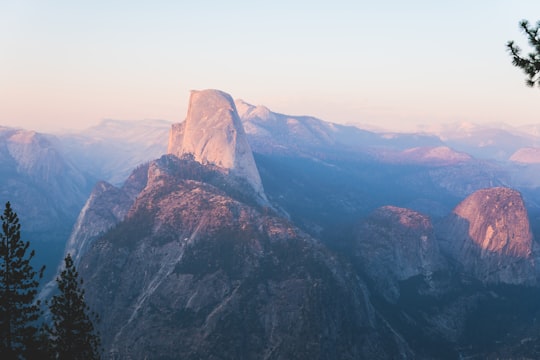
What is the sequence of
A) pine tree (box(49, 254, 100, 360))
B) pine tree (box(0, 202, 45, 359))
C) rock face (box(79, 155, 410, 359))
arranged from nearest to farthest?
pine tree (box(0, 202, 45, 359)) < pine tree (box(49, 254, 100, 360)) < rock face (box(79, 155, 410, 359))

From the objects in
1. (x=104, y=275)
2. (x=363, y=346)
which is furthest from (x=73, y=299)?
(x=104, y=275)

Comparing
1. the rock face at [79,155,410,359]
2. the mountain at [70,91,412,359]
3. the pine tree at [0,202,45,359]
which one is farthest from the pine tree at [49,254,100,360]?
the rock face at [79,155,410,359]

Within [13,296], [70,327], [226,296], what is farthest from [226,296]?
[13,296]

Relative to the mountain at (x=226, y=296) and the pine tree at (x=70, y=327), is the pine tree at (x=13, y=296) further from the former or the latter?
the mountain at (x=226, y=296)

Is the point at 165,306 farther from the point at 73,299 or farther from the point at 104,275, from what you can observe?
the point at 73,299

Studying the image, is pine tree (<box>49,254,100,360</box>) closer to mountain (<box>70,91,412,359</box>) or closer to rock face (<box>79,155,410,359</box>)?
mountain (<box>70,91,412,359</box>)

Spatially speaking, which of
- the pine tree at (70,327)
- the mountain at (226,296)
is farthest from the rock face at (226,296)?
the pine tree at (70,327)

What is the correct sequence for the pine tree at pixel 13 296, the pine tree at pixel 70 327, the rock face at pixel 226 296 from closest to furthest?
the pine tree at pixel 13 296 → the pine tree at pixel 70 327 → the rock face at pixel 226 296

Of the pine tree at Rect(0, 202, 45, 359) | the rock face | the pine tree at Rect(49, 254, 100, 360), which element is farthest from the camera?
the rock face
